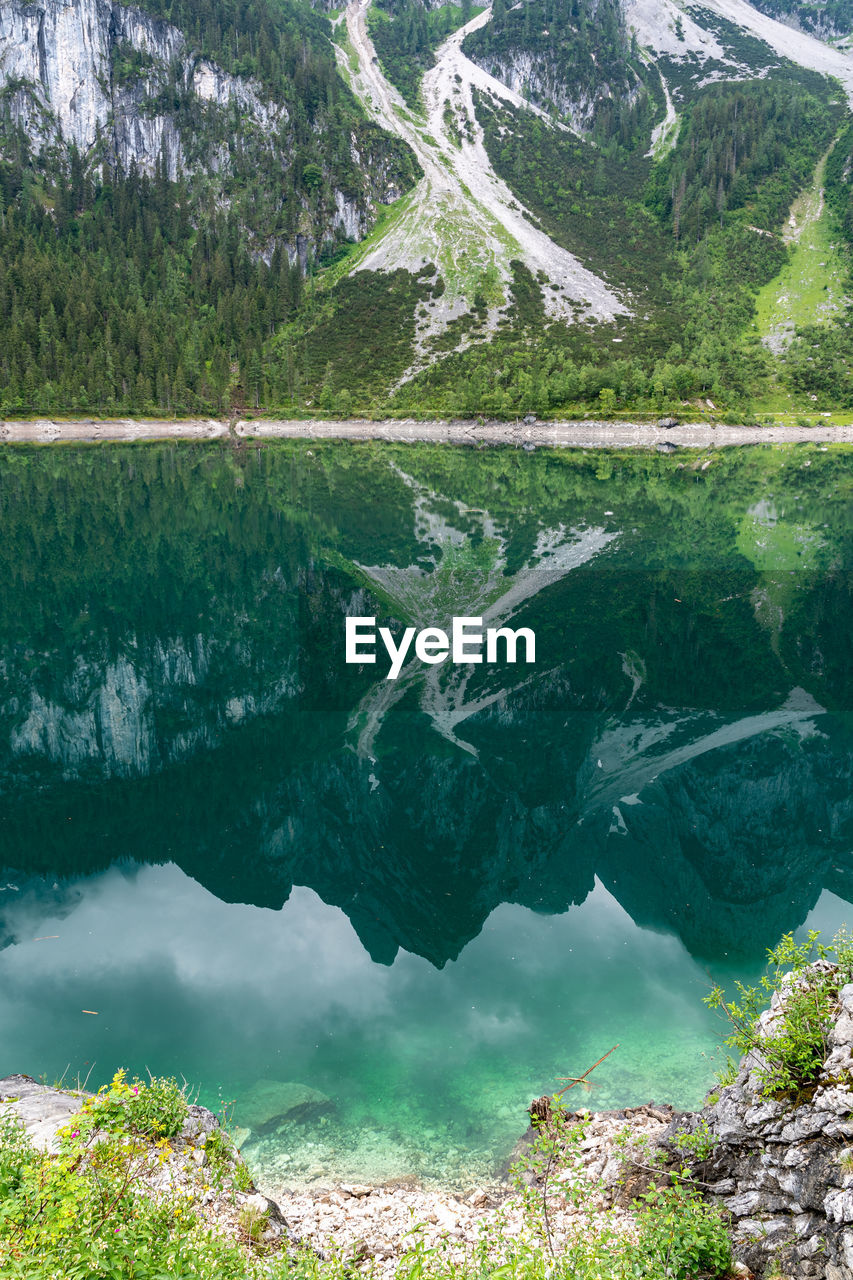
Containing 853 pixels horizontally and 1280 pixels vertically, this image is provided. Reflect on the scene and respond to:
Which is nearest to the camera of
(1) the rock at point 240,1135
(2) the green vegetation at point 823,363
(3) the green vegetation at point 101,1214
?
(3) the green vegetation at point 101,1214

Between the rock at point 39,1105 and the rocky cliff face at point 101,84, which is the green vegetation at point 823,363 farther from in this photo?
the rocky cliff face at point 101,84

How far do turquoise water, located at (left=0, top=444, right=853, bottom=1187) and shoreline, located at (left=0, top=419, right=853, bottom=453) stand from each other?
69562 mm

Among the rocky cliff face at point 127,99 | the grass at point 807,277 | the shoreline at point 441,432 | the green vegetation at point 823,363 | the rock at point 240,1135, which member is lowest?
the rock at point 240,1135

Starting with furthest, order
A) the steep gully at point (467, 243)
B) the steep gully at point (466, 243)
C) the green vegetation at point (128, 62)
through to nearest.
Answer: the green vegetation at point (128, 62) → the steep gully at point (467, 243) → the steep gully at point (466, 243)

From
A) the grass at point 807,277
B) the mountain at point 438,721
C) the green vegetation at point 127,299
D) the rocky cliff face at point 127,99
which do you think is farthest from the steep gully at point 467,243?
the mountain at point 438,721

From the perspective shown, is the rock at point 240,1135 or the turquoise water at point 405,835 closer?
the rock at point 240,1135

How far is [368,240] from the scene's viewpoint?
16562 cm

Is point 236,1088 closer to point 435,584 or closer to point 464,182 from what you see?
point 435,584

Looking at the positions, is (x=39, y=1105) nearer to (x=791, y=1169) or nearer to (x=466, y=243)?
(x=791, y=1169)

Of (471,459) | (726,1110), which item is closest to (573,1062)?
(726,1110)

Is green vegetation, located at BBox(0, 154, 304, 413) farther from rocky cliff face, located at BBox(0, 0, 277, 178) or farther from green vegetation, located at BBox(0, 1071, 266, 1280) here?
green vegetation, located at BBox(0, 1071, 266, 1280)

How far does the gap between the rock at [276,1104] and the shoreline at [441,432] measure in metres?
90.6

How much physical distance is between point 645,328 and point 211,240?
93357mm

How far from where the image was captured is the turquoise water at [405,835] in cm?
941
